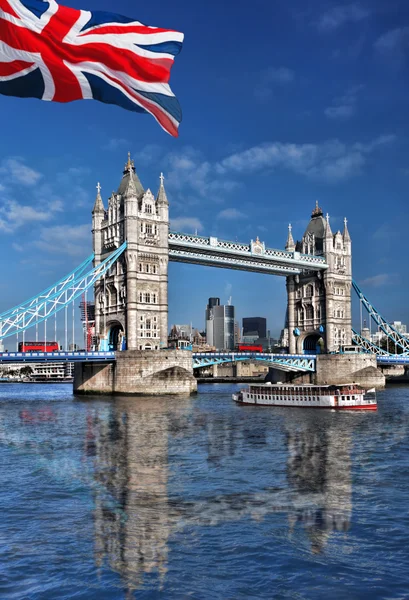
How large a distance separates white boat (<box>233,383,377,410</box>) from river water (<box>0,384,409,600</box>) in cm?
2222

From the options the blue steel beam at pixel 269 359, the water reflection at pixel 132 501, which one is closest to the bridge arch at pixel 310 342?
the blue steel beam at pixel 269 359

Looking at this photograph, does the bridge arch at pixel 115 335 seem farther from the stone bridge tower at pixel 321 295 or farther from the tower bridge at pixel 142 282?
the stone bridge tower at pixel 321 295

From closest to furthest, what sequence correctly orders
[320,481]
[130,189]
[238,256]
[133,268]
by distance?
1. [320,481]
2. [133,268]
3. [130,189]
4. [238,256]

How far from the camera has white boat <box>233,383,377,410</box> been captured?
64875 millimetres

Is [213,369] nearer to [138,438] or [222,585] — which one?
[138,438]

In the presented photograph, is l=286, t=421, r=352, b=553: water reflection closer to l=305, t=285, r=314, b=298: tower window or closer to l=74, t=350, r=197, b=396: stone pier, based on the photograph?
l=74, t=350, r=197, b=396: stone pier

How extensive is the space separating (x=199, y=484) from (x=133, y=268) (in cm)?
5785

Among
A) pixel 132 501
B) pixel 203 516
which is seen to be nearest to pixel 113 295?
pixel 132 501

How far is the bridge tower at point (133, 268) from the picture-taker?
82312 millimetres

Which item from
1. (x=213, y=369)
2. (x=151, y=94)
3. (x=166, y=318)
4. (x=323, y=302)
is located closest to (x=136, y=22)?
(x=151, y=94)

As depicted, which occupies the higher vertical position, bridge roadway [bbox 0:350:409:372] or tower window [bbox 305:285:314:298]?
tower window [bbox 305:285:314:298]

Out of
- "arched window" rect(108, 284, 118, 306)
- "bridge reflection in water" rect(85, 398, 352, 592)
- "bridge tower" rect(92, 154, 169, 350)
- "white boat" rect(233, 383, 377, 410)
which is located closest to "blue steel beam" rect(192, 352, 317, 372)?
"bridge tower" rect(92, 154, 169, 350)

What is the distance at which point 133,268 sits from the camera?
82.1 meters

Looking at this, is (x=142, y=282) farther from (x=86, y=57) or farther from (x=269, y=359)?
(x=86, y=57)
